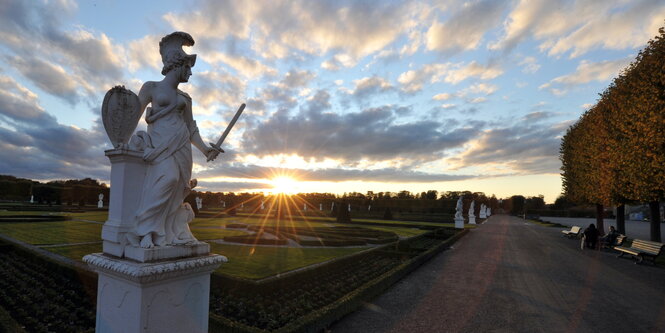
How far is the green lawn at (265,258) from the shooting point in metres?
9.21

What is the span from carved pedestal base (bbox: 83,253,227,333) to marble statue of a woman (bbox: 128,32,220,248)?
0.27 m

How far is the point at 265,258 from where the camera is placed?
11297 mm

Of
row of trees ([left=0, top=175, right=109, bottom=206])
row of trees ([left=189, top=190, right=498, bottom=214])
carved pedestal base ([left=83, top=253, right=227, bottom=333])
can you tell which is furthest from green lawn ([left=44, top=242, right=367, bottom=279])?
row of trees ([left=0, top=175, right=109, bottom=206])

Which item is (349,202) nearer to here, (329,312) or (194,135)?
(329,312)

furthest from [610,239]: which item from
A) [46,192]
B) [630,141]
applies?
[46,192]

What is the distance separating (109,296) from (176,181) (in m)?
1.21

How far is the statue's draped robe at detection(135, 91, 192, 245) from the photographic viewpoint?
9.83 ft

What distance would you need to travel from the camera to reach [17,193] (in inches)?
1918

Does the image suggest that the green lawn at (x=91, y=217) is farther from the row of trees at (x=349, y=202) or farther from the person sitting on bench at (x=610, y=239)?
the person sitting on bench at (x=610, y=239)

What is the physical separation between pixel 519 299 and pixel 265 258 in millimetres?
7454

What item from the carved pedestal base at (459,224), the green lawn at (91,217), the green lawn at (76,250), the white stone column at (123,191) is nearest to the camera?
the white stone column at (123,191)

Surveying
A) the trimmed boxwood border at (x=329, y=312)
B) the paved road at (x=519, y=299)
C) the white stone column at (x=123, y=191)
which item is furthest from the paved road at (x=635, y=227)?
the white stone column at (x=123, y=191)

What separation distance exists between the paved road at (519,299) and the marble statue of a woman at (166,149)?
12.9 ft

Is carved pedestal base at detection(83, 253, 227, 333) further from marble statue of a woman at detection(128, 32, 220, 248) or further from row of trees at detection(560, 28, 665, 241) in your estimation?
row of trees at detection(560, 28, 665, 241)
